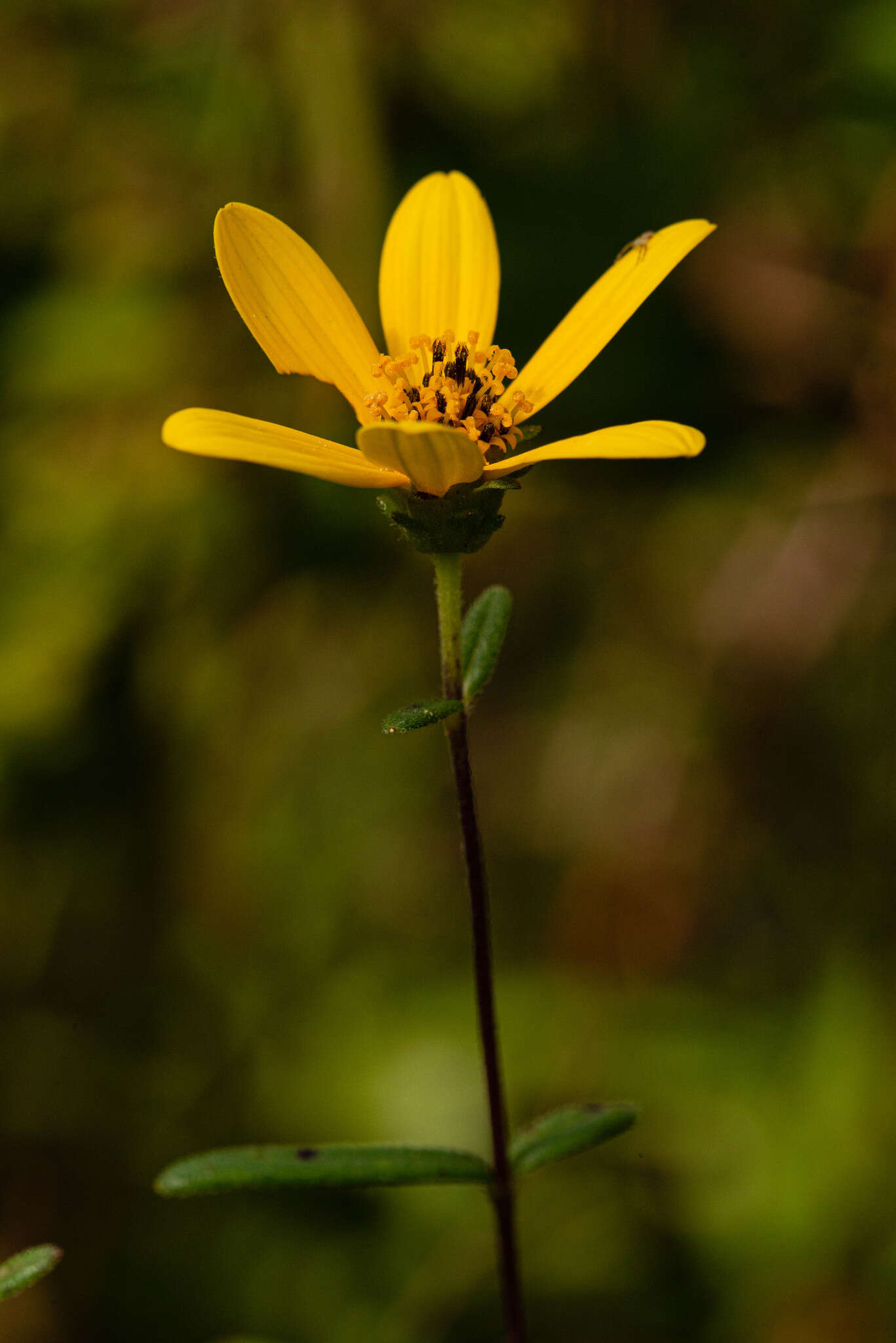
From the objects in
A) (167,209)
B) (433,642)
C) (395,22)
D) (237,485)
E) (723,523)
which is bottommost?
(433,642)

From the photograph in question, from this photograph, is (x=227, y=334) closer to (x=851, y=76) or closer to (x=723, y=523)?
(x=723, y=523)

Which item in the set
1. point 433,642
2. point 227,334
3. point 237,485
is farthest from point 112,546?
point 433,642

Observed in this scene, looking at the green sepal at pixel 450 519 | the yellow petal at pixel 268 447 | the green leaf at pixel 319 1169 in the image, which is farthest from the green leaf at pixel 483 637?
the green leaf at pixel 319 1169

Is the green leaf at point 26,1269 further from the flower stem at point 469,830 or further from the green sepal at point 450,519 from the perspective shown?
the green sepal at point 450,519

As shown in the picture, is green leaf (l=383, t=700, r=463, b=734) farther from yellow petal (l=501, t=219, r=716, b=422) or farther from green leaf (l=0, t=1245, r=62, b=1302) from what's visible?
green leaf (l=0, t=1245, r=62, b=1302)

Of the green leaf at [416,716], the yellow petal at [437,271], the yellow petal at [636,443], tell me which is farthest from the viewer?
the yellow petal at [437,271]

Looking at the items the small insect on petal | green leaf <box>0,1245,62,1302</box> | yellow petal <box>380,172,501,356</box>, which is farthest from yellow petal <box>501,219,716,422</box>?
green leaf <box>0,1245,62,1302</box>

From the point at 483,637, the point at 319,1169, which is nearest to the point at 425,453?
the point at 483,637
